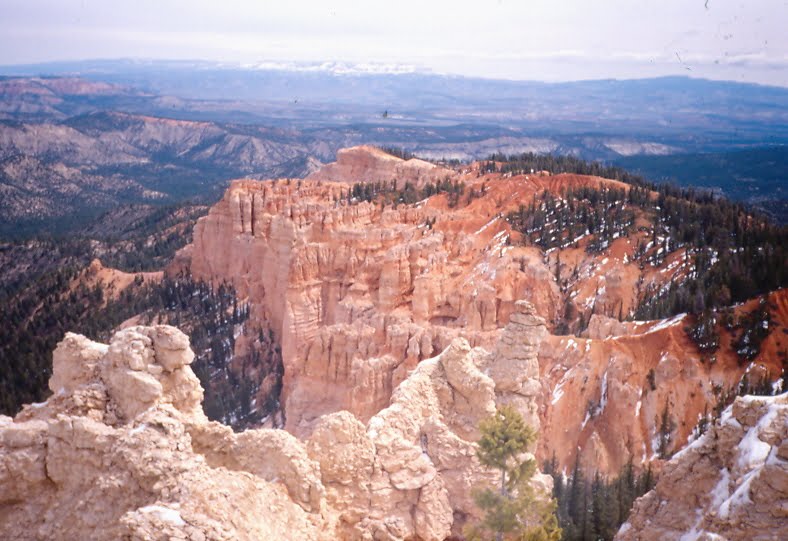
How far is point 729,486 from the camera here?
1080cm

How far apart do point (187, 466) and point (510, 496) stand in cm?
746

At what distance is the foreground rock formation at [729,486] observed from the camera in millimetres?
9438

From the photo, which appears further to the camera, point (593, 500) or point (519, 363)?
point (593, 500)

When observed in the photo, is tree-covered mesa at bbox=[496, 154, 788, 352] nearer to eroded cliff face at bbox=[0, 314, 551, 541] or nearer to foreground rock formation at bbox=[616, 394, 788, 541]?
eroded cliff face at bbox=[0, 314, 551, 541]

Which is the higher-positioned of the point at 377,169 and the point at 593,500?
the point at 377,169

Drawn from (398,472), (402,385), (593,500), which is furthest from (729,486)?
(593,500)

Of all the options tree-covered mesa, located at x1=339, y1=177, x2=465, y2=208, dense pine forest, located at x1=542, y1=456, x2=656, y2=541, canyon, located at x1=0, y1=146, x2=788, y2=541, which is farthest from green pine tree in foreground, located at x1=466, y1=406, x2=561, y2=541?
tree-covered mesa, located at x1=339, y1=177, x2=465, y2=208

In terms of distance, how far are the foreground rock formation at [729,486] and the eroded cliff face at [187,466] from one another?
3457 millimetres

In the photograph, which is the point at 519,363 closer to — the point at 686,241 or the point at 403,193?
the point at 686,241

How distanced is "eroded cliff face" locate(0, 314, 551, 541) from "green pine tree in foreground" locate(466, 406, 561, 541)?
606mm

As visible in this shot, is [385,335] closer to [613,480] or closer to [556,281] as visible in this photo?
[556,281]

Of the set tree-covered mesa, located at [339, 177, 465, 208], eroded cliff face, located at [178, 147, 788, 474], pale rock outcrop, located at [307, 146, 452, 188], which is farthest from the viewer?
pale rock outcrop, located at [307, 146, 452, 188]

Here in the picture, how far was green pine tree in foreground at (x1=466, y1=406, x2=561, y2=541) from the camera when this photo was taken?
13633 millimetres

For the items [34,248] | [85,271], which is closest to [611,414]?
[85,271]
